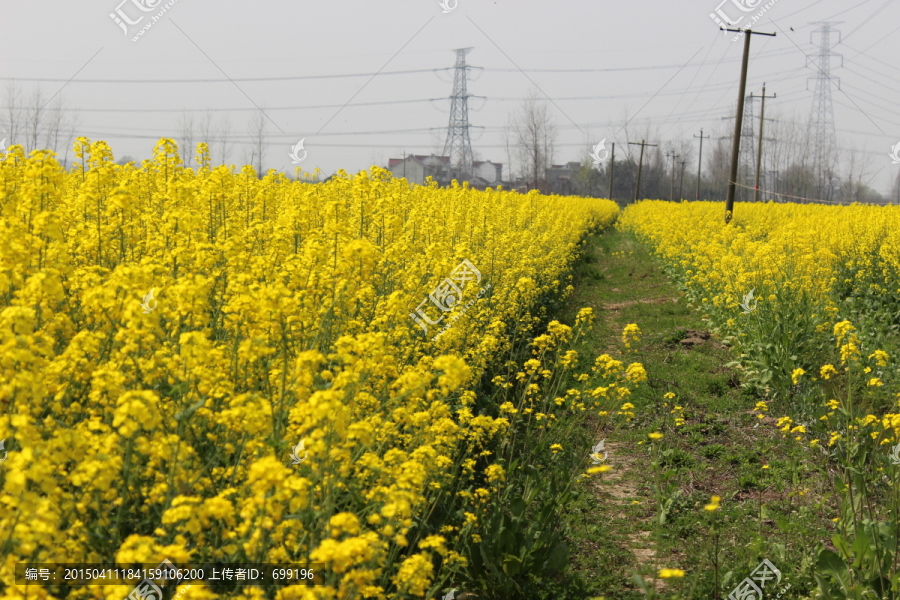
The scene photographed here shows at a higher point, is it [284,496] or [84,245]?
[84,245]

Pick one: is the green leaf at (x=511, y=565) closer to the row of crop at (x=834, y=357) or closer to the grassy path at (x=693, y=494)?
the grassy path at (x=693, y=494)

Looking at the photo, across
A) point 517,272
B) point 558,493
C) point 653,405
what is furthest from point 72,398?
point 517,272

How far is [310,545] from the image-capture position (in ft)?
7.66

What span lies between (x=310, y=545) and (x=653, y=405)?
4707 millimetres

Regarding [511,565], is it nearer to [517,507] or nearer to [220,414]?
[517,507]

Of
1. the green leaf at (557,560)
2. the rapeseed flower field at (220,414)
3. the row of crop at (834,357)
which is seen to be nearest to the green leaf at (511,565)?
the rapeseed flower field at (220,414)

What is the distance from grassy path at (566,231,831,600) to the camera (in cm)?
394

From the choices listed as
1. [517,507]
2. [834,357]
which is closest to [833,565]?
[517,507]

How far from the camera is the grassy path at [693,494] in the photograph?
394 cm

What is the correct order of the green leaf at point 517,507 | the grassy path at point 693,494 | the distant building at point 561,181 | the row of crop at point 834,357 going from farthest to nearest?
the distant building at point 561,181
the grassy path at point 693,494
the green leaf at point 517,507
the row of crop at point 834,357

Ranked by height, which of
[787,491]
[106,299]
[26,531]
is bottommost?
[787,491]

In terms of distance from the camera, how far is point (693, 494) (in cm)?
489

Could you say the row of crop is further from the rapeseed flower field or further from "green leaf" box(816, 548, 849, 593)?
the rapeseed flower field

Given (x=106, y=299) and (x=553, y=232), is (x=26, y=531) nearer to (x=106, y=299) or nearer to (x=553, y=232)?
(x=106, y=299)
